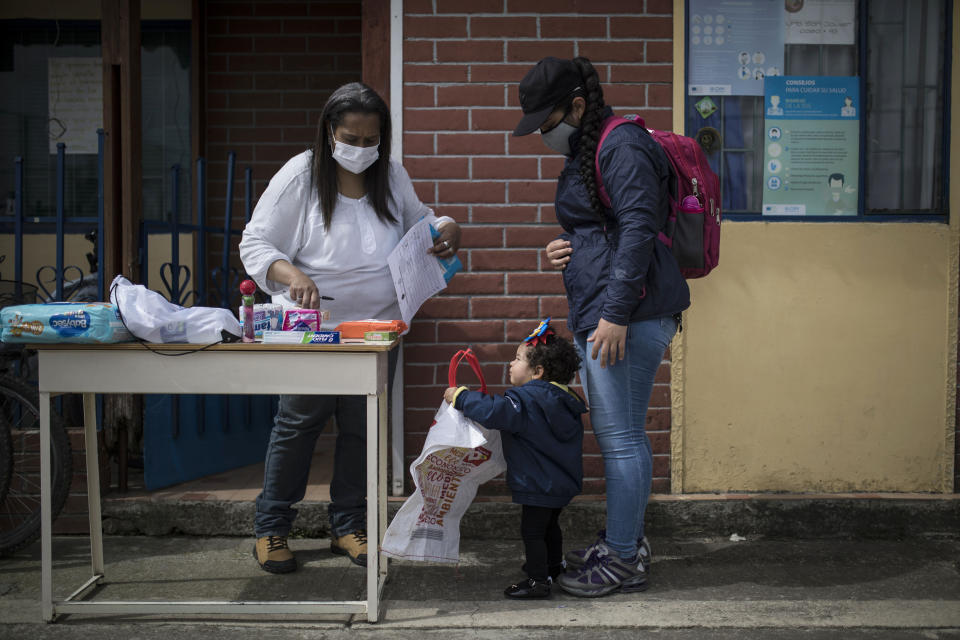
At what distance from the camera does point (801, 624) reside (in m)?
3.24

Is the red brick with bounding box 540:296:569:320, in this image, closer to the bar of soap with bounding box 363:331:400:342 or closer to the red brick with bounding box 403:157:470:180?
the red brick with bounding box 403:157:470:180

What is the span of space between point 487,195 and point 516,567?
1.71m

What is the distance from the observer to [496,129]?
169 inches

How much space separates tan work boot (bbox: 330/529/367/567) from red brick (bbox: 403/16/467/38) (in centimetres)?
229

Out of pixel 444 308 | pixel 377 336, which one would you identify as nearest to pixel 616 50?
pixel 444 308

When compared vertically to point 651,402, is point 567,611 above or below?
below

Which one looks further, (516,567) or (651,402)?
(651,402)

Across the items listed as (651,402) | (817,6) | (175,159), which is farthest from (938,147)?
(175,159)

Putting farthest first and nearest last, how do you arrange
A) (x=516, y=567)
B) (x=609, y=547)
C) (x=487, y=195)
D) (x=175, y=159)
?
1. (x=175, y=159)
2. (x=487, y=195)
3. (x=516, y=567)
4. (x=609, y=547)

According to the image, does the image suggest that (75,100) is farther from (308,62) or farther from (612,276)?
(612,276)

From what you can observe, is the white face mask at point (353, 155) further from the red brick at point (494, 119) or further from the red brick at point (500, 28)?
the red brick at point (500, 28)

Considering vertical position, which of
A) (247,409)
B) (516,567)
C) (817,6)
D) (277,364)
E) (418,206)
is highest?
(817,6)

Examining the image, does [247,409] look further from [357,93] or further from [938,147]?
[938,147]

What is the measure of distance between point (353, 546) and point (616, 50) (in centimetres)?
256
